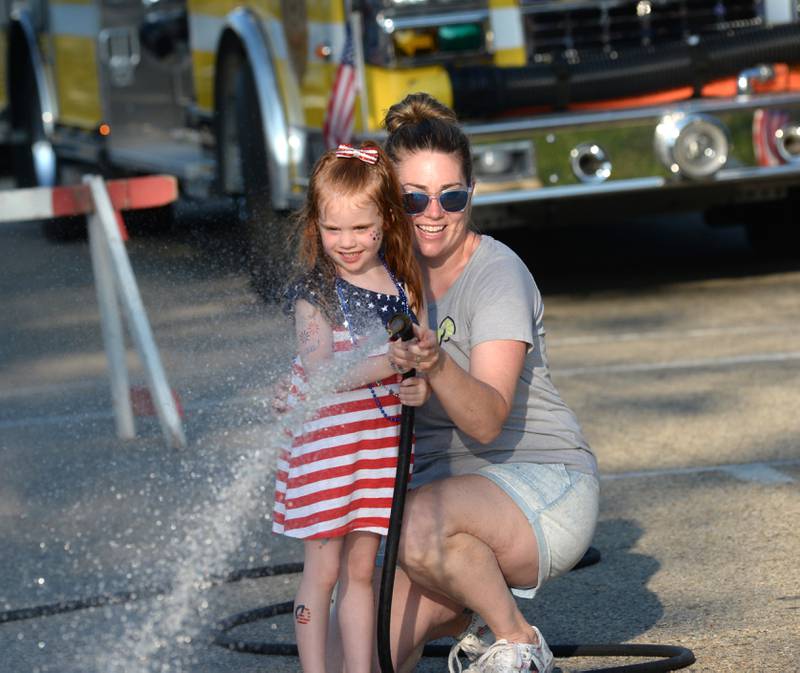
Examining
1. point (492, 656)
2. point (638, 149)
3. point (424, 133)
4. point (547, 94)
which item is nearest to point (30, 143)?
point (547, 94)

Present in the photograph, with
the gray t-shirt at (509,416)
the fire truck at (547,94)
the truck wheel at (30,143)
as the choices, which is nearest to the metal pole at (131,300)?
the fire truck at (547,94)

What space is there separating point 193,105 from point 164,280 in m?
2.77

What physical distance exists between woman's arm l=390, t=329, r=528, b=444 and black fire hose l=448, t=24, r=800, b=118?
13.8ft

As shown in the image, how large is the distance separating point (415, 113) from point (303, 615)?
1.05 metres

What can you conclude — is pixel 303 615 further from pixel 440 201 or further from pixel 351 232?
pixel 440 201

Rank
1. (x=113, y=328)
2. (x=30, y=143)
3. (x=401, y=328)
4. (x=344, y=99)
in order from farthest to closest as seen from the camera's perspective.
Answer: (x=30, y=143) → (x=344, y=99) → (x=113, y=328) → (x=401, y=328)

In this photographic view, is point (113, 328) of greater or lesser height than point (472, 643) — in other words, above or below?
above

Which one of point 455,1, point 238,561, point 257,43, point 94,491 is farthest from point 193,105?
point 238,561

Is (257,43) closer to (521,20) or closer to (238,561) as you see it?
(521,20)

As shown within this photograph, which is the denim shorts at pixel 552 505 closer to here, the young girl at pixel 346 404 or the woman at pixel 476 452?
the woman at pixel 476 452

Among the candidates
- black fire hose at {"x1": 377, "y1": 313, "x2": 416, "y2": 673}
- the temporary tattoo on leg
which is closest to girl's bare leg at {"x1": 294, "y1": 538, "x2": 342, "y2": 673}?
the temporary tattoo on leg

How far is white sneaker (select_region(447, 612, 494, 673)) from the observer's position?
10.5ft

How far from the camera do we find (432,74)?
7109mm

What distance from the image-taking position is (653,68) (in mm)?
7262
